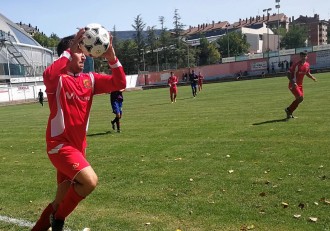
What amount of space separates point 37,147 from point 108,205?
6896 millimetres

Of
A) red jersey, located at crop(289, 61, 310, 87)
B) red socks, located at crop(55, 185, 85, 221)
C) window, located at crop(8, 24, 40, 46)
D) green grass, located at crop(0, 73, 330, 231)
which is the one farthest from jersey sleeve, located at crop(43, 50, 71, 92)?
window, located at crop(8, 24, 40, 46)

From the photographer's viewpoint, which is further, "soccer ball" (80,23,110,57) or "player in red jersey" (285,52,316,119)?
"player in red jersey" (285,52,316,119)

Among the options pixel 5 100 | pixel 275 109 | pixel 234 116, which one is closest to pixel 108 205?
pixel 234 116

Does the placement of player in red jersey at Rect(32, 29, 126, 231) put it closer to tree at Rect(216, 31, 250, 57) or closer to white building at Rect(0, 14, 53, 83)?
white building at Rect(0, 14, 53, 83)

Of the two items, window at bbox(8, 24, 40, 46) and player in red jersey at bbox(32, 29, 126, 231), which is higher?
window at bbox(8, 24, 40, 46)

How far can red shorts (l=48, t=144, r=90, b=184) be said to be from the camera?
14.3ft

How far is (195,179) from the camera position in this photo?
7160 millimetres

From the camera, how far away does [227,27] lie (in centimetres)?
16812

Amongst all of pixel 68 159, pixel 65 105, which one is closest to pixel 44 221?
Answer: pixel 68 159

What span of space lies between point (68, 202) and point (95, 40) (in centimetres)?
185

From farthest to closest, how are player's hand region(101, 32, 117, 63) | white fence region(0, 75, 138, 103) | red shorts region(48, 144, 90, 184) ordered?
1. white fence region(0, 75, 138, 103)
2. player's hand region(101, 32, 117, 63)
3. red shorts region(48, 144, 90, 184)

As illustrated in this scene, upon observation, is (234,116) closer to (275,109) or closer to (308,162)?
(275,109)

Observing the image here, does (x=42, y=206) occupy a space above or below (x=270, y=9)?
below

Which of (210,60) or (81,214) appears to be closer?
(81,214)
